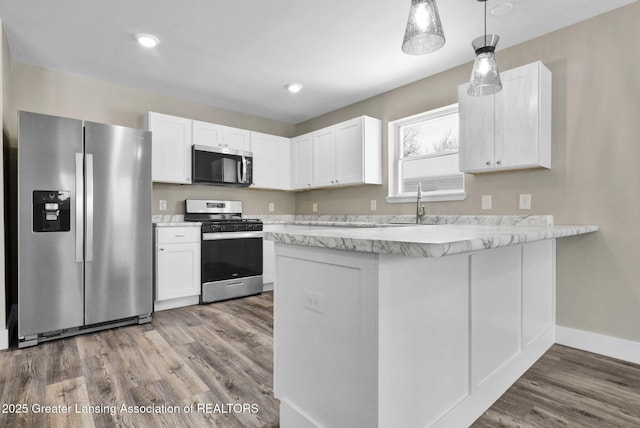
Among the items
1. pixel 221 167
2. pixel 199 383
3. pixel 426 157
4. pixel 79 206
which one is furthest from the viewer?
pixel 221 167

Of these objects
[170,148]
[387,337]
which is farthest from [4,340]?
[387,337]

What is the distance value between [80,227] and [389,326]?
2749 mm

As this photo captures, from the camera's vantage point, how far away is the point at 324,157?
4.48m

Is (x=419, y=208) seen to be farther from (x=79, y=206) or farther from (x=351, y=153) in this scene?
(x=79, y=206)

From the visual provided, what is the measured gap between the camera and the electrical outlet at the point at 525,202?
9.20 ft

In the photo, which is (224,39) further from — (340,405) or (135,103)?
(340,405)

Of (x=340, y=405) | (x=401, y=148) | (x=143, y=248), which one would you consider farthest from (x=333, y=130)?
(x=340, y=405)

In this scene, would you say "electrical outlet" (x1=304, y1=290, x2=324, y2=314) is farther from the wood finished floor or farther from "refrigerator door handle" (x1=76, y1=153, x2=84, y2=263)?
"refrigerator door handle" (x1=76, y1=153, x2=84, y2=263)

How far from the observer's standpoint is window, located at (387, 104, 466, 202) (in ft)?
11.4

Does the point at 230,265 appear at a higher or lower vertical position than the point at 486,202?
lower

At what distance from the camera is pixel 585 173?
8.28 ft

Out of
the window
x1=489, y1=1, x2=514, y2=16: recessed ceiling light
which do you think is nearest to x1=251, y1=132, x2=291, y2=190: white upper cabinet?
the window

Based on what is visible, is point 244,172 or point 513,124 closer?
point 513,124

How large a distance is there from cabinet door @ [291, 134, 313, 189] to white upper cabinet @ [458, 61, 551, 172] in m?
2.27
